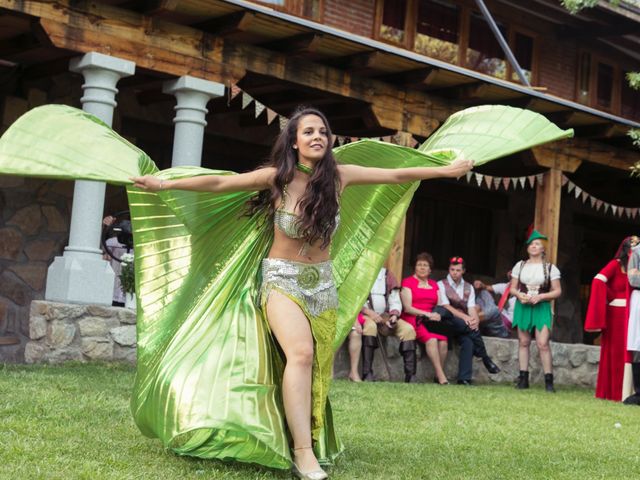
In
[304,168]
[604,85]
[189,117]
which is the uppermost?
[604,85]

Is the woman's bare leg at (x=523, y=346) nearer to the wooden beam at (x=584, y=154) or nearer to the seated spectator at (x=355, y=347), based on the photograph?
the seated spectator at (x=355, y=347)

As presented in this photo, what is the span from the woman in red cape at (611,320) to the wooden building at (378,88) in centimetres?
234

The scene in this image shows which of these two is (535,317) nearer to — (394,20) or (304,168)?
(394,20)

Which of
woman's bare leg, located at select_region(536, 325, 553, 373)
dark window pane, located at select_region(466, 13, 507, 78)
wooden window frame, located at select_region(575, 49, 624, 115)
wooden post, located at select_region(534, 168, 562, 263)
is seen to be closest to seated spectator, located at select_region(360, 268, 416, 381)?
woman's bare leg, located at select_region(536, 325, 553, 373)

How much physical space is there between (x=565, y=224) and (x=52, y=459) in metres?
15.8

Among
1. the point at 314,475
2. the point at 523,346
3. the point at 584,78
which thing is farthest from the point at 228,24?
the point at 584,78

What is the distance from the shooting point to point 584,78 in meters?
18.0

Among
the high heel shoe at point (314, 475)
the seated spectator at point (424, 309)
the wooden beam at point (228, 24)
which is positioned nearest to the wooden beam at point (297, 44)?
the wooden beam at point (228, 24)

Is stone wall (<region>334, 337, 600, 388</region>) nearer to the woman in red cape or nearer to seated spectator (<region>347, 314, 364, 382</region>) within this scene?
seated spectator (<region>347, 314, 364, 382</region>)

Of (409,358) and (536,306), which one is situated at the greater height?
(536,306)

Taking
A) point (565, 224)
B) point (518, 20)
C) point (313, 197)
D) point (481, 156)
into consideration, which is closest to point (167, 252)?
point (313, 197)

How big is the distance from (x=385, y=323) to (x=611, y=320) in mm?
2534

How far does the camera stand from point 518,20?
16.5m

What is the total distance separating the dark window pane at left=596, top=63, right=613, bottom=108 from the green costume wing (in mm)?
13731
